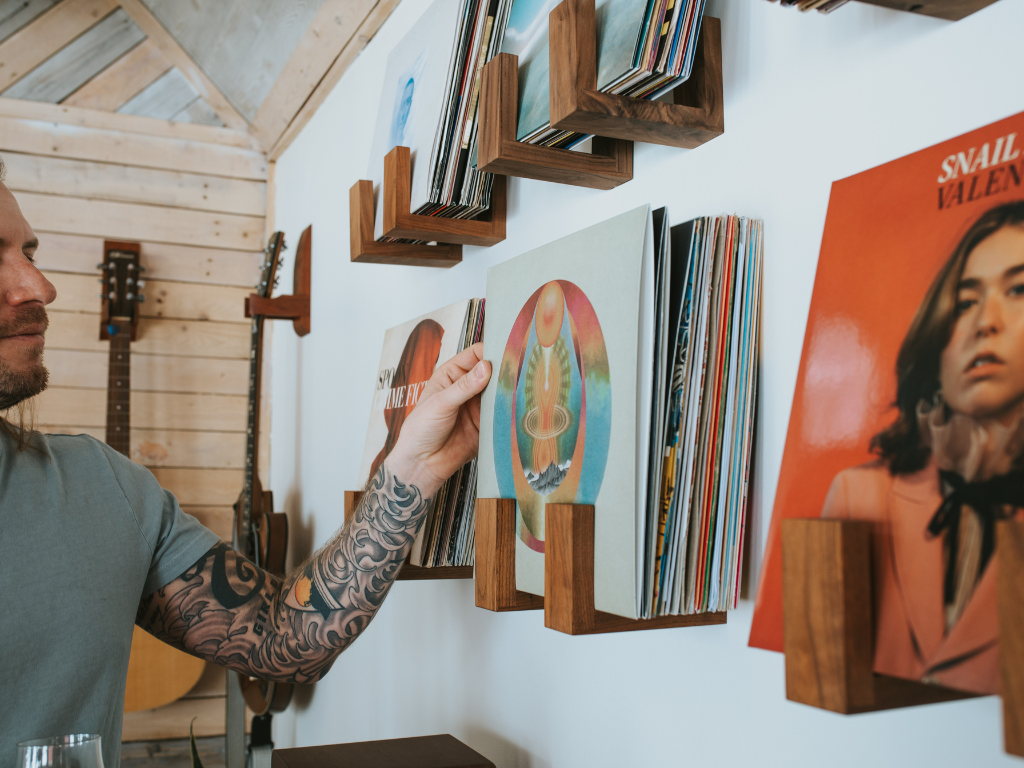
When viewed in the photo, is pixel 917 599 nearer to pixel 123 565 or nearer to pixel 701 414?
pixel 701 414

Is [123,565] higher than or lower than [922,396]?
lower

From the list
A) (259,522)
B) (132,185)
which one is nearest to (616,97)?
(259,522)

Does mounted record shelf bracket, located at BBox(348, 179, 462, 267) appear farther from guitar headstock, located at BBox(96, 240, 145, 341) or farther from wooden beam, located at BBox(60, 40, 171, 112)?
wooden beam, located at BBox(60, 40, 171, 112)

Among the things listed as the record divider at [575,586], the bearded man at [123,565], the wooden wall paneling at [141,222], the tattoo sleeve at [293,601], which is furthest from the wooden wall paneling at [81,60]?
the record divider at [575,586]

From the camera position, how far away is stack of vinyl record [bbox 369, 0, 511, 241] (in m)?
1.03

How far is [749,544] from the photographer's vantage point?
70 centimetres

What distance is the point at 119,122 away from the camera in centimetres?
271

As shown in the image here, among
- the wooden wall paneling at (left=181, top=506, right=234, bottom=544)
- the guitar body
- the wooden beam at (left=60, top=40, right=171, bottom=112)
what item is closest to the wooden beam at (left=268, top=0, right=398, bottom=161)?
the wooden beam at (left=60, top=40, right=171, bottom=112)

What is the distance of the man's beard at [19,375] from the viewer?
106 cm

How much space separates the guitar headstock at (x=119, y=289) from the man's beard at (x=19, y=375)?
1.55 meters

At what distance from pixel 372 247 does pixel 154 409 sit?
67.6 inches

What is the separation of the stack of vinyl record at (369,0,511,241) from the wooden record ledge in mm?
704

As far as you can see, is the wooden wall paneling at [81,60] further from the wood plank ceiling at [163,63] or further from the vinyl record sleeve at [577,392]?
the vinyl record sleeve at [577,392]

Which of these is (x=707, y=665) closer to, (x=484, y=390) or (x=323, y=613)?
(x=484, y=390)
